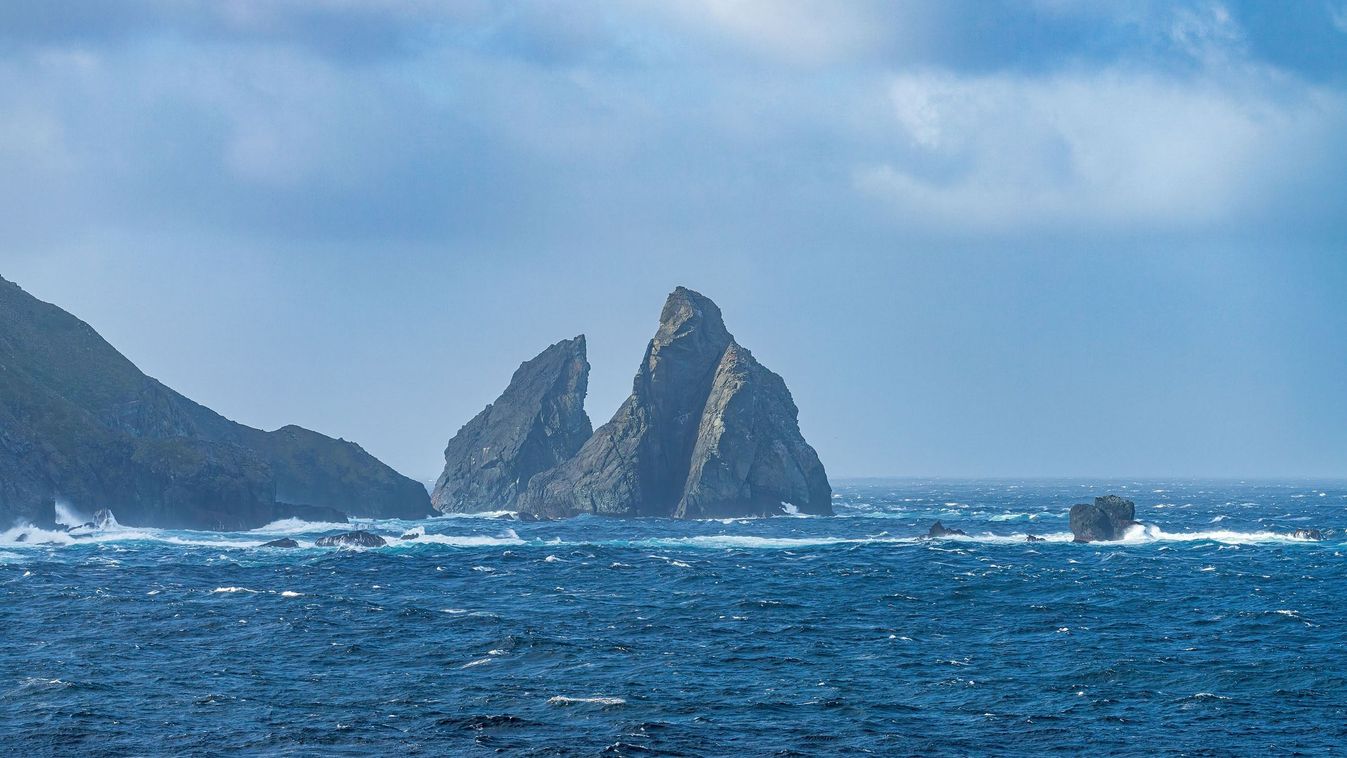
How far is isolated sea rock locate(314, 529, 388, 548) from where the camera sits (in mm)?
116625

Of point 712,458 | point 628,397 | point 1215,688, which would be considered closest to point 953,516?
point 712,458

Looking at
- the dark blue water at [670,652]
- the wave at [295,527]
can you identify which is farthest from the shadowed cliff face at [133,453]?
the dark blue water at [670,652]

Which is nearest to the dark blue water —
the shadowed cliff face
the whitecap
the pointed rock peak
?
the whitecap

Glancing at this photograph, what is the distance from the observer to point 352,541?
118188mm

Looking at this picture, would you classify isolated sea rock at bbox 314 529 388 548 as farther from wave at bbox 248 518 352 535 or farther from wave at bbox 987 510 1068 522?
wave at bbox 987 510 1068 522

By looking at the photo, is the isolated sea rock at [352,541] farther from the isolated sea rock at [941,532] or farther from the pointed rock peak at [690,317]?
the pointed rock peak at [690,317]

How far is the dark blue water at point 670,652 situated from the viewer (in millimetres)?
44500

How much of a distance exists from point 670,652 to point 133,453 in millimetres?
95001

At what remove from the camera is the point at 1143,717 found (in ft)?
155

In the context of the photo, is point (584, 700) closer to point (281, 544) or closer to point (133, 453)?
point (281, 544)

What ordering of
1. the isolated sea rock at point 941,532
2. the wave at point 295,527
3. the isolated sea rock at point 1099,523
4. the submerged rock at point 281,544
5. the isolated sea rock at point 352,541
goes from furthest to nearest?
the wave at point 295,527 < the isolated sea rock at point 941,532 < the isolated sea rock at point 1099,523 < the isolated sea rock at point 352,541 < the submerged rock at point 281,544

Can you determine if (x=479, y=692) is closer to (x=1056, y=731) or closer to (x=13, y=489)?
(x=1056, y=731)

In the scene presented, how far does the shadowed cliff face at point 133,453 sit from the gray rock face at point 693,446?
88.4 ft

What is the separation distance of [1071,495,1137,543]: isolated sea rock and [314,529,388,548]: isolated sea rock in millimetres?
66634
